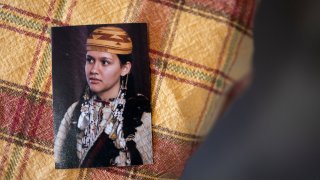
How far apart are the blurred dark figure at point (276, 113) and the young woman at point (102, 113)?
39cm

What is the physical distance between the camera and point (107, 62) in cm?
55

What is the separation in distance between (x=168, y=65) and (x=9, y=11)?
27cm

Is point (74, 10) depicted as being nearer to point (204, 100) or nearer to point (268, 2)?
point (204, 100)

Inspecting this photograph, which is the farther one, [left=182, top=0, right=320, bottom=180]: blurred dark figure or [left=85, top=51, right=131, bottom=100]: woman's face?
[left=182, top=0, right=320, bottom=180]: blurred dark figure

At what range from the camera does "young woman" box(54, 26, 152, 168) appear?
0.56 metres

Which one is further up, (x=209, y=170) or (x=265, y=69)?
(x=265, y=69)

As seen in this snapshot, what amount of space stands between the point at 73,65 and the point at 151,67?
123 millimetres

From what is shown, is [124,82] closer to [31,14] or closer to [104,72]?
[104,72]

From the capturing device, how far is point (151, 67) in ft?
1.87

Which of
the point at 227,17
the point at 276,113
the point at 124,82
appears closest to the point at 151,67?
the point at 124,82

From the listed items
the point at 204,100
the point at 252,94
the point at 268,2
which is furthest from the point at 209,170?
the point at 268,2

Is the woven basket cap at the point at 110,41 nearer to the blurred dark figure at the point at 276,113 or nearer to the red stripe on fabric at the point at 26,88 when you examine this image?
the red stripe on fabric at the point at 26,88

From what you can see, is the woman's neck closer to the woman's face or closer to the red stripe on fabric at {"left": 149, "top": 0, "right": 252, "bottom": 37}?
the woman's face

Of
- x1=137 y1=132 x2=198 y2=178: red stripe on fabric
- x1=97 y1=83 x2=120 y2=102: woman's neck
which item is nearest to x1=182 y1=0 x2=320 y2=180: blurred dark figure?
x1=137 y1=132 x2=198 y2=178: red stripe on fabric
